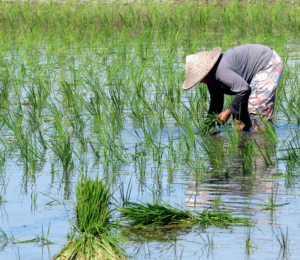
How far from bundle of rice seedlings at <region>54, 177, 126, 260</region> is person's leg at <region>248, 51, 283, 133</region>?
243 centimetres

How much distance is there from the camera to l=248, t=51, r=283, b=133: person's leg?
15.5 ft

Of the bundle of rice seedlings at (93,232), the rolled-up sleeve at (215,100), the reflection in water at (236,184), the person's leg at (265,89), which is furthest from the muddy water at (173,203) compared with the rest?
the rolled-up sleeve at (215,100)

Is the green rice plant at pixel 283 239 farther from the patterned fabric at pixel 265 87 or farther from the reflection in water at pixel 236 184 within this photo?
the patterned fabric at pixel 265 87

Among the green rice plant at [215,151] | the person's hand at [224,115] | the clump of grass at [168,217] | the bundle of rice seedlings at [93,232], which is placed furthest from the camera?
the person's hand at [224,115]

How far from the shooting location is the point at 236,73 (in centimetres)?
454

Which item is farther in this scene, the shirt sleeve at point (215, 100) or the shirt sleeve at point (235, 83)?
the shirt sleeve at point (215, 100)

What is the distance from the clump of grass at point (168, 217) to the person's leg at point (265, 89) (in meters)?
1.94

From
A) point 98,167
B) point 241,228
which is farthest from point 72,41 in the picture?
point 241,228

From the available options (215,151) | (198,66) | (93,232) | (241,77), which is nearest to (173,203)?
(93,232)

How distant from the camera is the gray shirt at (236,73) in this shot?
4.45 m

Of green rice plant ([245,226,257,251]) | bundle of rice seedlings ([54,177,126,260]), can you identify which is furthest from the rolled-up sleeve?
bundle of rice seedlings ([54,177,126,260])

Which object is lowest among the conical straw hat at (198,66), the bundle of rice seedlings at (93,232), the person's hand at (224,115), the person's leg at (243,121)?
the person's leg at (243,121)

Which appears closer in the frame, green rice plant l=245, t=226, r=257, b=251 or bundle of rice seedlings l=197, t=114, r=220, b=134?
green rice plant l=245, t=226, r=257, b=251

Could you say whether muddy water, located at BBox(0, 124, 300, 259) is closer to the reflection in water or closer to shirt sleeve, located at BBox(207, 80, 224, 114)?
→ the reflection in water
